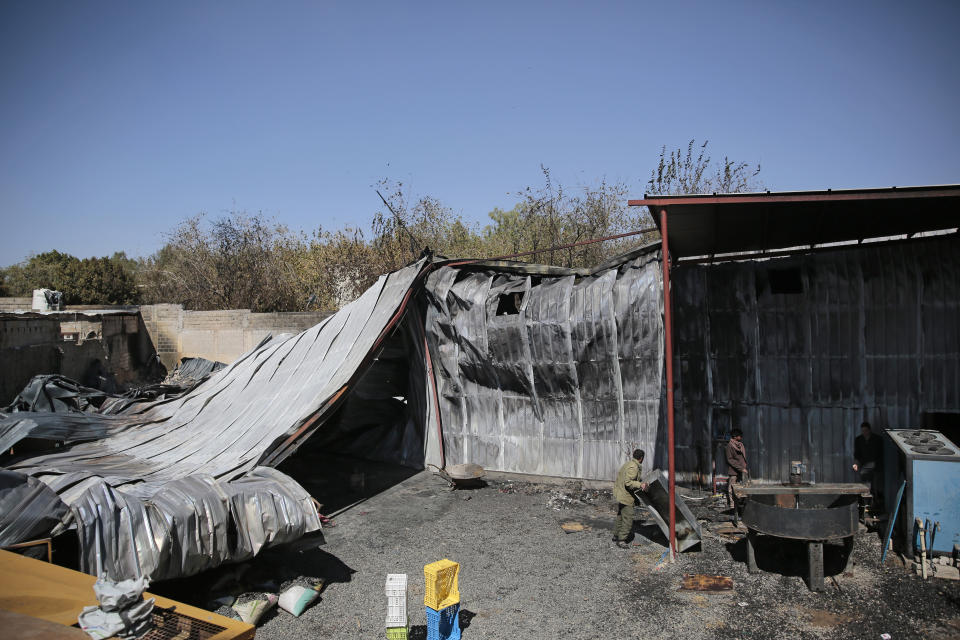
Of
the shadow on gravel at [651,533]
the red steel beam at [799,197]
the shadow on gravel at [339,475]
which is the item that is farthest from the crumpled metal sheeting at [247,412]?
the red steel beam at [799,197]

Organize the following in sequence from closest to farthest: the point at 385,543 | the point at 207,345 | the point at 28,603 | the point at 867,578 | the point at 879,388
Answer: the point at 28,603, the point at 867,578, the point at 385,543, the point at 879,388, the point at 207,345

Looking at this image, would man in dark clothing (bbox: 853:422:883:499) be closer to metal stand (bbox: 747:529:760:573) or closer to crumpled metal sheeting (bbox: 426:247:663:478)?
metal stand (bbox: 747:529:760:573)

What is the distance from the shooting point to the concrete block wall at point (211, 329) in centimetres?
1984

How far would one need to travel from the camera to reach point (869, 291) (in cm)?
938

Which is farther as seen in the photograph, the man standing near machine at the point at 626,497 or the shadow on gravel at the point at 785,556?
the man standing near machine at the point at 626,497

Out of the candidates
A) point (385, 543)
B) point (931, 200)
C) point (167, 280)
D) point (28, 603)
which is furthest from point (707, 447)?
point (167, 280)

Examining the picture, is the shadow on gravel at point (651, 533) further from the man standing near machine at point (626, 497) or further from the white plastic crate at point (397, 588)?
the white plastic crate at point (397, 588)

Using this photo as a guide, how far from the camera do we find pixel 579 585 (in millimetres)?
7137

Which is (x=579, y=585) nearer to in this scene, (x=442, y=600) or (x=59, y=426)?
(x=442, y=600)

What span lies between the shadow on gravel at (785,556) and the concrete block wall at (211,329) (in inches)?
583

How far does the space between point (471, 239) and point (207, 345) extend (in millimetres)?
15586

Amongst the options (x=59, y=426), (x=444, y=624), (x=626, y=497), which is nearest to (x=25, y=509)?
(x=444, y=624)

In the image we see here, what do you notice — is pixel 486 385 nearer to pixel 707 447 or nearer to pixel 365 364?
pixel 365 364

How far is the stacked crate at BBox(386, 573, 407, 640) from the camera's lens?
565 centimetres
